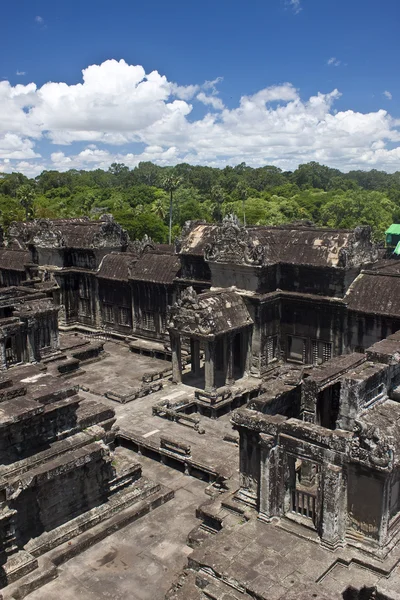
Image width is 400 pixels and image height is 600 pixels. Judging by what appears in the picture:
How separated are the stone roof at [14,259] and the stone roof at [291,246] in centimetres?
1833

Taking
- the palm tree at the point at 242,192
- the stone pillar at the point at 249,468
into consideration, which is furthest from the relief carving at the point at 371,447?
the palm tree at the point at 242,192

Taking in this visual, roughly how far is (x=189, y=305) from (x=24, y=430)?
1232 cm

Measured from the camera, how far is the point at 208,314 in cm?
2772

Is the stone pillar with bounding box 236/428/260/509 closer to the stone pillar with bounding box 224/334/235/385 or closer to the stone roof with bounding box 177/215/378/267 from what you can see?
the stone pillar with bounding box 224/334/235/385

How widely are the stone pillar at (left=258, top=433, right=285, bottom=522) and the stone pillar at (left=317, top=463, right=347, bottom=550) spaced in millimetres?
1366

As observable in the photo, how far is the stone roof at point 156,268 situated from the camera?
35594 millimetres

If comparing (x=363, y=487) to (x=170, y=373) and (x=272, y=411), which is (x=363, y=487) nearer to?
(x=272, y=411)

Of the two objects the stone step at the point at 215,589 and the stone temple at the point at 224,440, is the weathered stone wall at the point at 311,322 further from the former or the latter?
the stone step at the point at 215,589

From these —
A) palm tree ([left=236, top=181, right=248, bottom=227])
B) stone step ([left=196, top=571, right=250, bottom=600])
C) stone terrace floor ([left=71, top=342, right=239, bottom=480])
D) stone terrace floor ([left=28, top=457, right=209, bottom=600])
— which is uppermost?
palm tree ([left=236, top=181, right=248, bottom=227])

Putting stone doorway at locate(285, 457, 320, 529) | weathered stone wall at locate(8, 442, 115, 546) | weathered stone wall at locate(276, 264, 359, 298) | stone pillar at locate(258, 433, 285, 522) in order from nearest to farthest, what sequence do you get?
stone doorway at locate(285, 457, 320, 529) < stone pillar at locate(258, 433, 285, 522) < weathered stone wall at locate(8, 442, 115, 546) < weathered stone wall at locate(276, 264, 359, 298)

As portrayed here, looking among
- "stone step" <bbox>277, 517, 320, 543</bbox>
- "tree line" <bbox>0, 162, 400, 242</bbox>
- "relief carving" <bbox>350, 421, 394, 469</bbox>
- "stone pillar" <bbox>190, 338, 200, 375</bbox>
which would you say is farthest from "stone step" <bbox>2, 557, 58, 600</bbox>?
"tree line" <bbox>0, 162, 400, 242</bbox>

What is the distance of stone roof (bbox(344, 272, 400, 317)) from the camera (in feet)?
88.3

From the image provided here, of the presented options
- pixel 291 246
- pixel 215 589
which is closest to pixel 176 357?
pixel 291 246

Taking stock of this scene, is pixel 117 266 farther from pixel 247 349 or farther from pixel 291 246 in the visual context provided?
pixel 291 246
